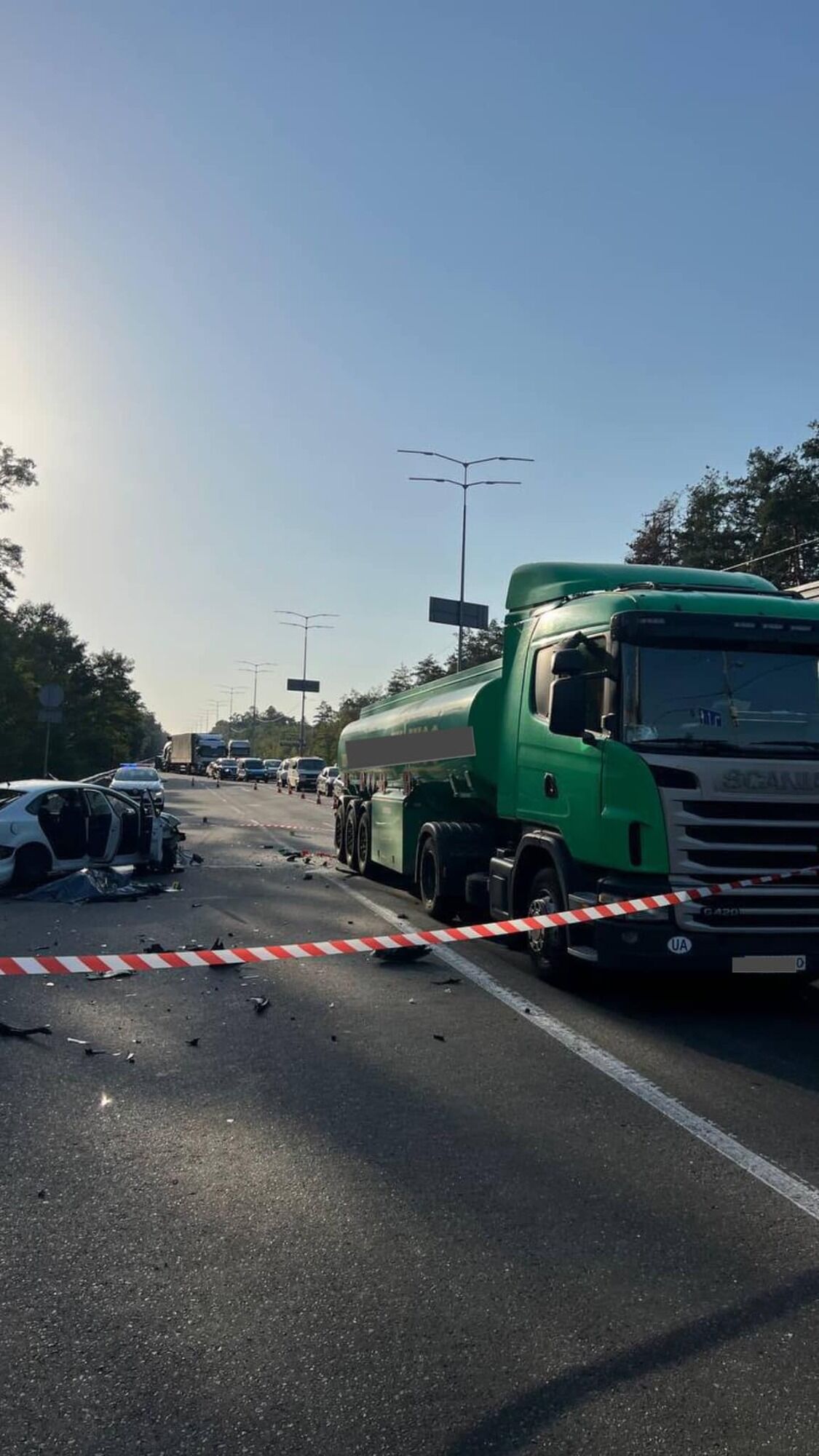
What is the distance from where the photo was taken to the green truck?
23.9ft

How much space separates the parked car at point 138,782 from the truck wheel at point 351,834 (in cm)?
785

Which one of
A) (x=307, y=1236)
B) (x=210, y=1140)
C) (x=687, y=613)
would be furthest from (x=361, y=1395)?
(x=687, y=613)

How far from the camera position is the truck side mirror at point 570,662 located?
8023 mm

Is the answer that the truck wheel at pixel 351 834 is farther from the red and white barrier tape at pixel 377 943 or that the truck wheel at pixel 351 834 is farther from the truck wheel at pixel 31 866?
the red and white barrier tape at pixel 377 943

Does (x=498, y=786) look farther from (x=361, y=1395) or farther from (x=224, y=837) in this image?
(x=224, y=837)

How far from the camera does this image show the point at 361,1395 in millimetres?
3012

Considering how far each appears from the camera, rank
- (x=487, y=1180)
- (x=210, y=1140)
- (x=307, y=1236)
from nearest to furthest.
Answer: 1. (x=307, y=1236)
2. (x=487, y=1180)
3. (x=210, y=1140)

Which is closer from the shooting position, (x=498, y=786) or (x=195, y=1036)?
(x=195, y=1036)

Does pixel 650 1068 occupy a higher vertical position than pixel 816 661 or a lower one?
lower

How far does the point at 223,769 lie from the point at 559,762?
231 ft

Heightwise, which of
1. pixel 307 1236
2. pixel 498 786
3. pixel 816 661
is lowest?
pixel 307 1236

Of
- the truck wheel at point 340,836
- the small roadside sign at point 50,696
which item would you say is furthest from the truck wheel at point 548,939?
the small roadside sign at point 50,696

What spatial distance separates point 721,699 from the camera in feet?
25.2

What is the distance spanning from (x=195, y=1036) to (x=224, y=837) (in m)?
18.5
